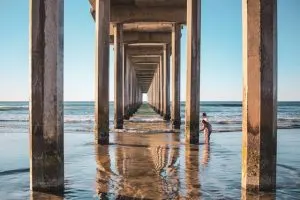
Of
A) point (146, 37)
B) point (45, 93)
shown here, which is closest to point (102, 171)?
point (45, 93)

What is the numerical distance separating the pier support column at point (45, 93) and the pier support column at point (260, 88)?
289cm

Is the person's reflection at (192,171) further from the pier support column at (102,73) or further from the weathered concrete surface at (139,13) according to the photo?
the weathered concrete surface at (139,13)

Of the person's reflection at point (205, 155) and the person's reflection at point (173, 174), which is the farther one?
the person's reflection at point (205, 155)

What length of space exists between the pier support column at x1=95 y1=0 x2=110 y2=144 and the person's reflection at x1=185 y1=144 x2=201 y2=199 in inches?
118

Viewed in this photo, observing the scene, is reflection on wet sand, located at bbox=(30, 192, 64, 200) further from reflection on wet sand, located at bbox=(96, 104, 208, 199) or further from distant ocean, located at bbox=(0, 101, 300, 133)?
distant ocean, located at bbox=(0, 101, 300, 133)

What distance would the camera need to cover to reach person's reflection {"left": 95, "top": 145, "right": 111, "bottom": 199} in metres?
6.37

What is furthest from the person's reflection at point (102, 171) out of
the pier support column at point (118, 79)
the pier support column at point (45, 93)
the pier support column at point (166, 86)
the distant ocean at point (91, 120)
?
the pier support column at point (166, 86)

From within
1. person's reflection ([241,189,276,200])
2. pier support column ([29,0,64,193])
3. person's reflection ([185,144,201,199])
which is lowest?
person's reflection ([185,144,201,199])

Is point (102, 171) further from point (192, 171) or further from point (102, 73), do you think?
point (102, 73)

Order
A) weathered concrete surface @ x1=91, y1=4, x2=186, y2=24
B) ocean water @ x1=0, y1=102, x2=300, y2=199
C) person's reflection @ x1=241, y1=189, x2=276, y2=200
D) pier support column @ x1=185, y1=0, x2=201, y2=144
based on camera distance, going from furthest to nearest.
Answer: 1. weathered concrete surface @ x1=91, y1=4, x2=186, y2=24
2. pier support column @ x1=185, y1=0, x2=201, y2=144
3. ocean water @ x1=0, y1=102, x2=300, y2=199
4. person's reflection @ x1=241, y1=189, x2=276, y2=200

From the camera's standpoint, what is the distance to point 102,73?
43.4ft

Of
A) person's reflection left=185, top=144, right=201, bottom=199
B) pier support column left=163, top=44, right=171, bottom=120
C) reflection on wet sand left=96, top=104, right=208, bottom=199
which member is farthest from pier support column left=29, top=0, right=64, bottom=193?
pier support column left=163, top=44, right=171, bottom=120

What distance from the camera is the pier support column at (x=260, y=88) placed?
5.88 metres

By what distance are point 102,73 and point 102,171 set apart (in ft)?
18.4
